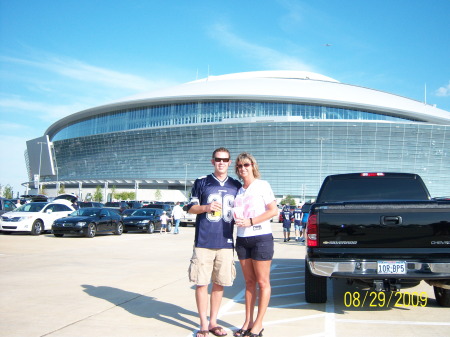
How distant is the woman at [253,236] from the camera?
4898 mm

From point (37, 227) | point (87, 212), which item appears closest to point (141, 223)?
point (87, 212)

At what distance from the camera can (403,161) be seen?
7600 cm

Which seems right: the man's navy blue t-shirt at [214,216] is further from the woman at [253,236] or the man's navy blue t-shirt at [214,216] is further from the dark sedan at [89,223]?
the dark sedan at [89,223]

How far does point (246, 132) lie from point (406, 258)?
242 feet

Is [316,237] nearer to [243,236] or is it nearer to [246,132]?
[243,236]

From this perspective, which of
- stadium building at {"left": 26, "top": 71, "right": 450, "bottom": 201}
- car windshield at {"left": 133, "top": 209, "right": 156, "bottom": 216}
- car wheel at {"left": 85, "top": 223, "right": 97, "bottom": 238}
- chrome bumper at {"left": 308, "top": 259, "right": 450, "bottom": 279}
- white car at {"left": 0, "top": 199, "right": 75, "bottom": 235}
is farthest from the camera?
stadium building at {"left": 26, "top": 71, "right": 450, "bottom": 201}

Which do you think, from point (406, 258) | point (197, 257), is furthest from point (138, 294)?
point (406, 258)

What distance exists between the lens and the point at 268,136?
78.2 meters

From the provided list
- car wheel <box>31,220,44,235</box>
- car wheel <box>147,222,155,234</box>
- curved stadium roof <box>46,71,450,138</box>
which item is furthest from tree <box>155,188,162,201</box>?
car wheel <box>31,220,44,235</box>

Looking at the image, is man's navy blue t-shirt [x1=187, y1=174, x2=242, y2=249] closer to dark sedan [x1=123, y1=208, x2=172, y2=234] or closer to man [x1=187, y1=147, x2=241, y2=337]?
man [x1=187, y1=147, x2=241, y2=337]

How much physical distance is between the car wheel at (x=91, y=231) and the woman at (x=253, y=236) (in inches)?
594

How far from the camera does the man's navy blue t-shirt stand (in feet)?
16.3

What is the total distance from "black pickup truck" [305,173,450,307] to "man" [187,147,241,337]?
1337 millimetres
